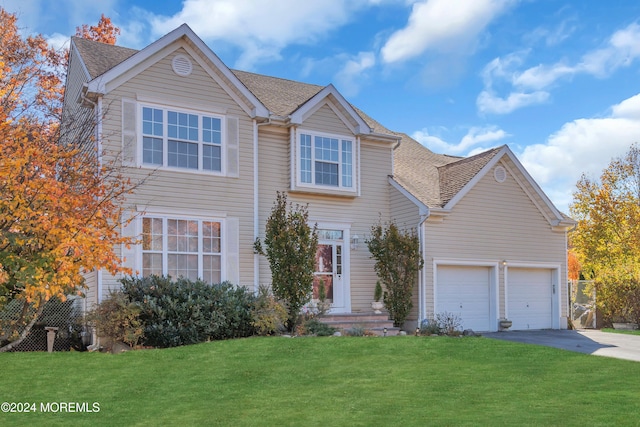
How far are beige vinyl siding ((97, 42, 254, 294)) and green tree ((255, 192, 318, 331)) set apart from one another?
1.24 metres

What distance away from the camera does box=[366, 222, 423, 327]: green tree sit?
1900 centimetres

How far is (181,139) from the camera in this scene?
56.0ft

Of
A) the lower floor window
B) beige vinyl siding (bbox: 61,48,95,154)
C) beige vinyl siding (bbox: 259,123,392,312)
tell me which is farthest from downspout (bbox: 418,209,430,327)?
beige vinyl siding (bbox: 61,48,95,154)

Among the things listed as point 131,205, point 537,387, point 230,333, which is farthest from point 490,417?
point 131,205

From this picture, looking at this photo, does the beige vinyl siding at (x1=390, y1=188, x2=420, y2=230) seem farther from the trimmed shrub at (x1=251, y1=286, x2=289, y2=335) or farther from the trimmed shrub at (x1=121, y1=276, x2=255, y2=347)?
the trimmed shrub at (x1=121, y1=276, x2=255, y2=347)

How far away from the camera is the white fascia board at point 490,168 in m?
20.2

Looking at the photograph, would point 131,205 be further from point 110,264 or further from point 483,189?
point 483,189

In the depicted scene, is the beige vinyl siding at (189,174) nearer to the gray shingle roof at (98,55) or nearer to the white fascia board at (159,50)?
the white fascia board at (159,50)

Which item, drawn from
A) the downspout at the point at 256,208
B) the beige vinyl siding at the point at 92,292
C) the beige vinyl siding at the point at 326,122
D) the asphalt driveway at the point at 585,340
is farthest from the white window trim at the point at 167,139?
the asphalt driveway at the point at 585,340

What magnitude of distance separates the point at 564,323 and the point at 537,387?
43.3 ft

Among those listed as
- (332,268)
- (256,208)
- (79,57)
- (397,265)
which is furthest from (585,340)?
(79,57)

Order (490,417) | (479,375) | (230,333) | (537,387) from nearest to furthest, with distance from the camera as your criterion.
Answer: (490,417), (537,387), (479,375), (230,333)

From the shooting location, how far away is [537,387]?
10164 millimetres

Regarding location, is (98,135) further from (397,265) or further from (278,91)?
(397,265)
